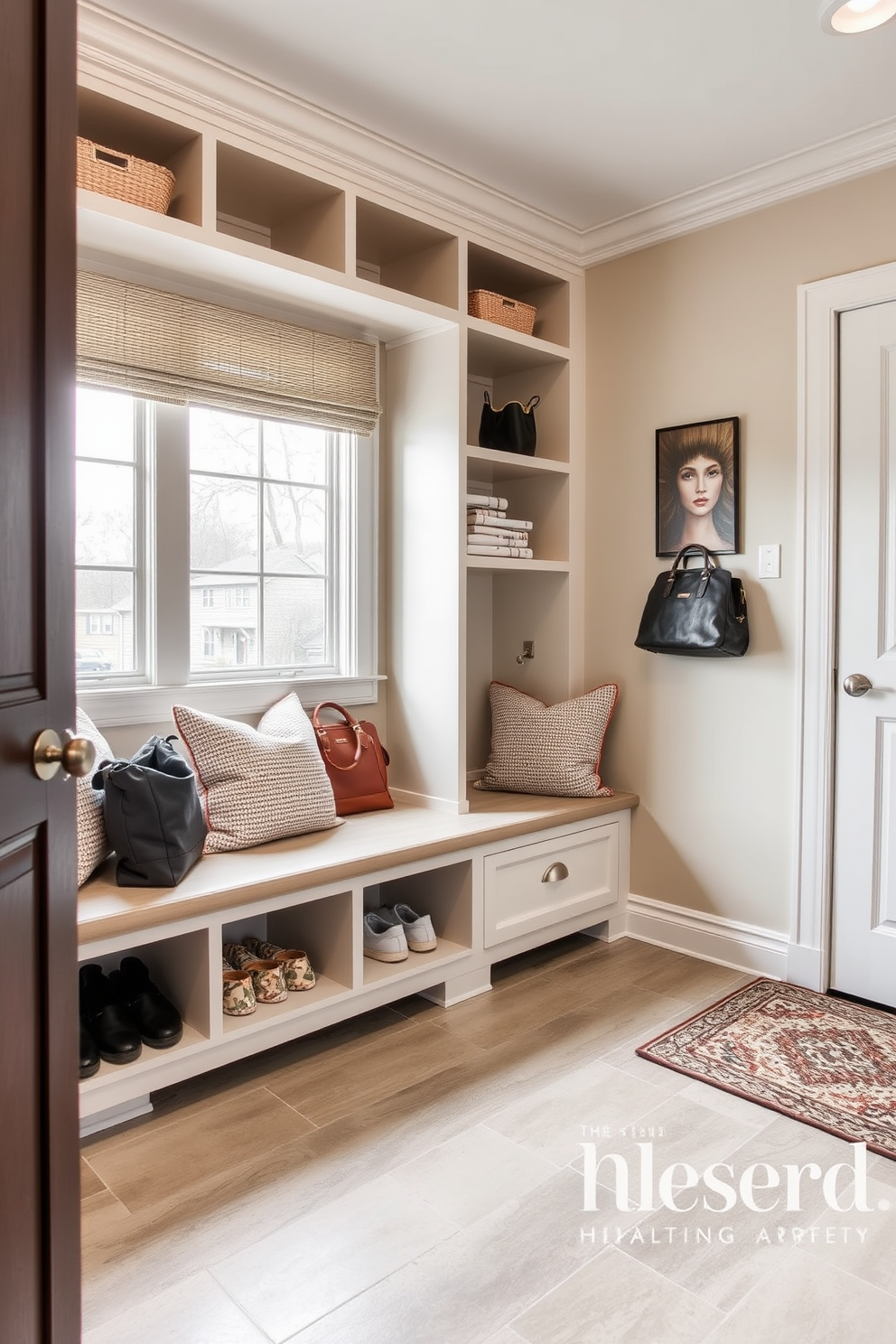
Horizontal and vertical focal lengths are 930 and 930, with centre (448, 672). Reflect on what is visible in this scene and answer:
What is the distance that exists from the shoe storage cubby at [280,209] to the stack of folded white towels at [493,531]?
0.85 m

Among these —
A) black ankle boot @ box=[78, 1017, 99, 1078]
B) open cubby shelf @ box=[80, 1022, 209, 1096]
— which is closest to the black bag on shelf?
open cubby shelf @ box=[80, 1022, 209, 1096]

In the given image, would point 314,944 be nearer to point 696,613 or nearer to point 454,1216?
point 454,1216

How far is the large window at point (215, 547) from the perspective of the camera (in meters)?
2.51

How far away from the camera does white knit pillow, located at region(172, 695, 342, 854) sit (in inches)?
94.0

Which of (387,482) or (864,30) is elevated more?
(864,30)

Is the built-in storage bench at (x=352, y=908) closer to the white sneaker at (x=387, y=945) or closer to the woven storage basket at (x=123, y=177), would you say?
the white sneaker at (x=387, y=945)

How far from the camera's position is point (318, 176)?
2512mm

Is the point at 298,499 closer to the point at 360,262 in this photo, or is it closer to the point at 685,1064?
the point at 360,262

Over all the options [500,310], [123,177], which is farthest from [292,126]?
[500,310]

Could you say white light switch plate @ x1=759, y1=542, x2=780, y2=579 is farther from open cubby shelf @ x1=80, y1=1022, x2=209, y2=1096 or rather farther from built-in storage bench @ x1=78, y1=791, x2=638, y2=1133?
open cubby shelf @ x1=80, y1=1022, x2=209, y2=1096

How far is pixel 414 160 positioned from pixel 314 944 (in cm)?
223

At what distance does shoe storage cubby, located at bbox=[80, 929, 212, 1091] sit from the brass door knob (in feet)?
3.34

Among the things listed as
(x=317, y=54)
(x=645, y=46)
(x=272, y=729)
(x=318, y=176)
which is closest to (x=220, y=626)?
(x=272, y=729)

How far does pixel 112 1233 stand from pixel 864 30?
2881mm
